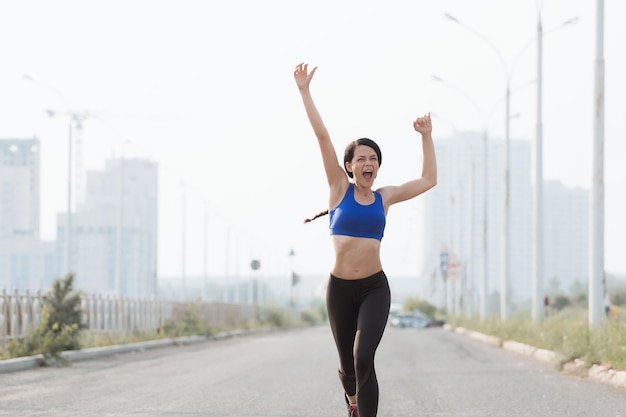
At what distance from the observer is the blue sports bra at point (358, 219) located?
809 cm

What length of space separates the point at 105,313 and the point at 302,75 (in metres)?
23.9

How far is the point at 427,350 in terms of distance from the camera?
2788 cm

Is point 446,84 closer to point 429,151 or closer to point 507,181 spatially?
point 507,181

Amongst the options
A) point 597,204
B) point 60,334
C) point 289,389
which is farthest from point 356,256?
point 60,334

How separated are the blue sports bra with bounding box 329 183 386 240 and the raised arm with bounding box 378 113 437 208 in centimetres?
26

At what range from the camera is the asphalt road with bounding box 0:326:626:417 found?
40.3 feet

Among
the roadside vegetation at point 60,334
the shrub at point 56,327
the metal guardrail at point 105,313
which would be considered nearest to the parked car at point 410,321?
the metal guardrail at point 105,313

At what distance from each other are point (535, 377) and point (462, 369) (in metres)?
2.30

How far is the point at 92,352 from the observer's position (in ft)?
83.6

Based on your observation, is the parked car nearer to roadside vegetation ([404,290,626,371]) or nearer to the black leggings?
roadside vegetation ([404,290,626,371])

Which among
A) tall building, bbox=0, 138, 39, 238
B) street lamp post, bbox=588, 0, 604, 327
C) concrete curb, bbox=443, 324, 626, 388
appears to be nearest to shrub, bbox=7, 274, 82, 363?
concrete curb, bbox=443, 324, 626, 388

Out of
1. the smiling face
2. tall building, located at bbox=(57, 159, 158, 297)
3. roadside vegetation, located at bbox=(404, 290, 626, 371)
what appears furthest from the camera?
tall building, located at bbox=(57, 159, 158, 297)

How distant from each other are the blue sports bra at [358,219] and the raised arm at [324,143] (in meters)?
0.13

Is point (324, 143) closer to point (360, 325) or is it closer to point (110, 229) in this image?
point (360, 325)
